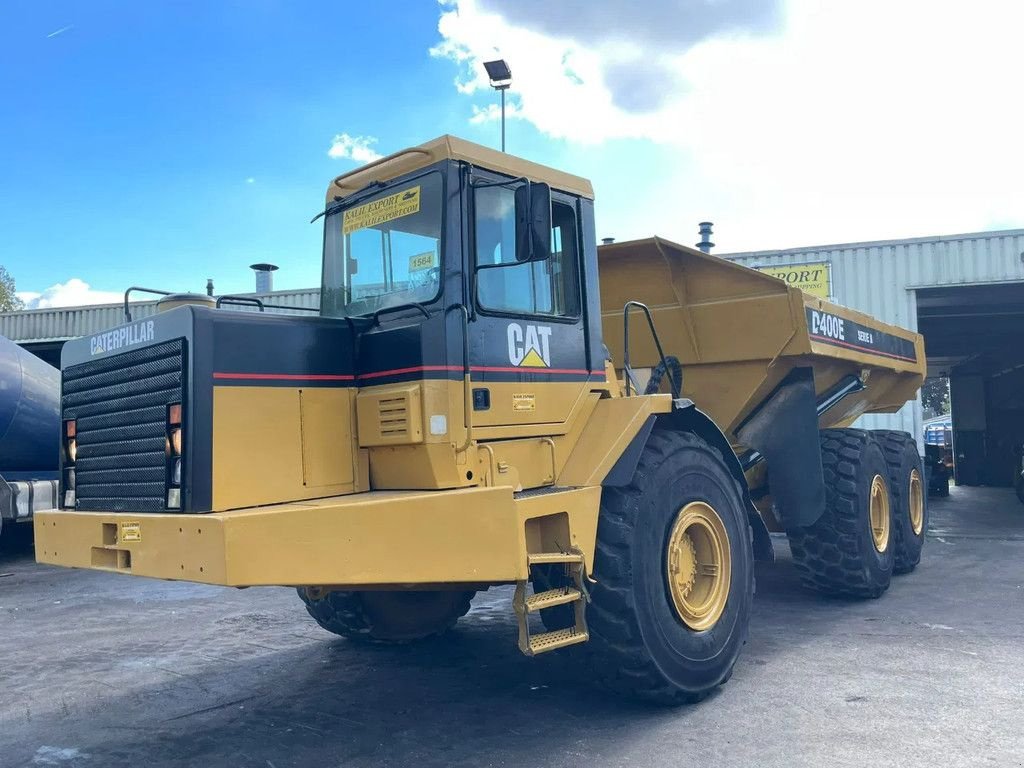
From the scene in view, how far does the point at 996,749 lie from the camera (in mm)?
4008

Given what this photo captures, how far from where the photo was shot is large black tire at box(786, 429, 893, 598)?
7227 millimetres

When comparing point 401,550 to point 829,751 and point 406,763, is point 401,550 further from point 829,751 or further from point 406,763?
point 829,751

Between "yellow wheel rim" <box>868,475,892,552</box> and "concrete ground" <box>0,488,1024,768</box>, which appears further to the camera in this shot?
"yellow wheel rim" <box>868,475,892,552</box>

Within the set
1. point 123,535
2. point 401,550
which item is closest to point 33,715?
point 123,535

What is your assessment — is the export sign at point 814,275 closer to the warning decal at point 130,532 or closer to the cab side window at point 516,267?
the cab side window at point 516,267

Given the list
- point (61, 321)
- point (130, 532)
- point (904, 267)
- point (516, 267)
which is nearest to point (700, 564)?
point (516, 267)

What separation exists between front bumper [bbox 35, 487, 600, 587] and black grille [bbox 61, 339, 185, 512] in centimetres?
14

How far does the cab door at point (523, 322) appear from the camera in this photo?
4391 mm

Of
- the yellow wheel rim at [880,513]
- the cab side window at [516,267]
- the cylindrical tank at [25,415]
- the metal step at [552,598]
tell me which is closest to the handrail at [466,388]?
the cab side window at [516,267]

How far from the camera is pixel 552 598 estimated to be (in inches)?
167

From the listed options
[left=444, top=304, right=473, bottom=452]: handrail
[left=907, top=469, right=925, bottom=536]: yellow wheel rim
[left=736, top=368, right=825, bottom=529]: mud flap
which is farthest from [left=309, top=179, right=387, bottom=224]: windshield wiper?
[left=907, top=469, right=925, bottom=536]: yellow wheel rim

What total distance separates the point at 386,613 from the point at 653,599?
208cm

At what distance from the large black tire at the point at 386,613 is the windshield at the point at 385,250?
2036 millimetres

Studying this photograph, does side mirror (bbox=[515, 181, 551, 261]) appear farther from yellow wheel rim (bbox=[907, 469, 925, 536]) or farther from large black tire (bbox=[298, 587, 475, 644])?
yellow wheel rim (bbox=[907, 469, 925, 536])
